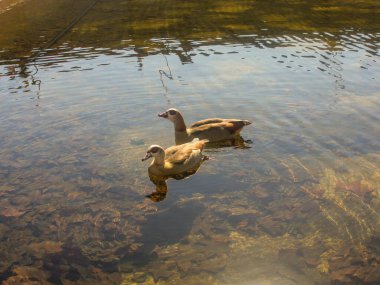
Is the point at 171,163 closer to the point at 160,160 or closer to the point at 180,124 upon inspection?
the point at 160,160

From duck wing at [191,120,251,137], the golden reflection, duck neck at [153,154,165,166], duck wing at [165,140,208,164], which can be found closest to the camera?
the golden reflection

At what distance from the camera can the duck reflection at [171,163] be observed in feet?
30.9

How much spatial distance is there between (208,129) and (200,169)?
1.37 meters

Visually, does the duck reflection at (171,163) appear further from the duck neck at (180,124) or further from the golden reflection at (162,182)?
the duck neck at (180,124)

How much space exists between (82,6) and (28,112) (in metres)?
23.1

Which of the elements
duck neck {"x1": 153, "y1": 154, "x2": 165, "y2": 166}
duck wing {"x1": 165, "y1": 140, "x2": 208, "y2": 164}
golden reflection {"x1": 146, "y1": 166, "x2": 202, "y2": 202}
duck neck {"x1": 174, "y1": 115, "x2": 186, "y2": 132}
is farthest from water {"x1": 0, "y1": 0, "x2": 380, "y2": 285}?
duck neck {"x1": 174, "y1": 115, "x2": 186, "y2": 132}

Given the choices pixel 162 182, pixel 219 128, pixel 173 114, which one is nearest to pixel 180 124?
pixel 173 114

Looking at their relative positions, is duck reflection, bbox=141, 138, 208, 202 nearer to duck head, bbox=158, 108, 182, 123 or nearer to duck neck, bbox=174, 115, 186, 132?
duck neck, bbox=174, 115, 186, 132

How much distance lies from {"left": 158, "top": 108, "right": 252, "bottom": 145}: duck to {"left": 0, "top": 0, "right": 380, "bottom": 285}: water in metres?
0.44

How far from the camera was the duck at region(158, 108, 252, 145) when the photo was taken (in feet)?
35.6

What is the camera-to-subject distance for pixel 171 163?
962 centimetres

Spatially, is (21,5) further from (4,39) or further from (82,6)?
(4,39)

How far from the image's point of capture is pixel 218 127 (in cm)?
1084

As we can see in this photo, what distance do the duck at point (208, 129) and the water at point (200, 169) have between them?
1.45ft
